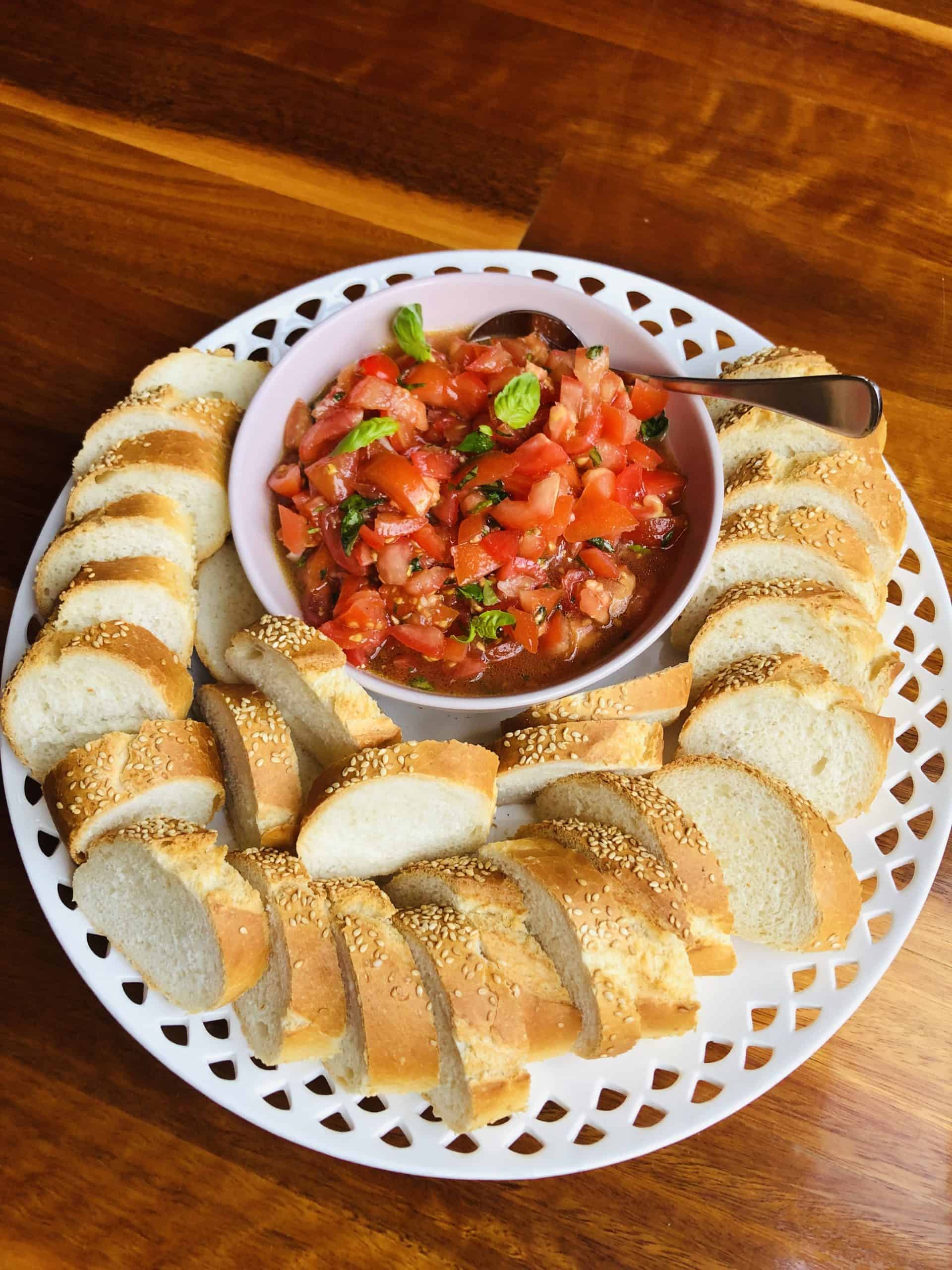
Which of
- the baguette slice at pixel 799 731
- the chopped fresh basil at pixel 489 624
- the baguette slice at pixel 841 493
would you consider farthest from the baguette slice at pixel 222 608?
the baguette slice at pixel 841 493

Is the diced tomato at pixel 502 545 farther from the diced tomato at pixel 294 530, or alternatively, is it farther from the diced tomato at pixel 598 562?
the diced tomato at pixel 294 530

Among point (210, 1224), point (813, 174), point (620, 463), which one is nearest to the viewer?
point (210, 1224)

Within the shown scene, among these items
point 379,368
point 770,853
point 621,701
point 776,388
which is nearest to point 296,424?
point 379,368

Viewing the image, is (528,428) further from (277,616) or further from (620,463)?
(277,616)

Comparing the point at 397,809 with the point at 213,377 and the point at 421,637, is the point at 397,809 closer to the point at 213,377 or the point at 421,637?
the point at 421,637

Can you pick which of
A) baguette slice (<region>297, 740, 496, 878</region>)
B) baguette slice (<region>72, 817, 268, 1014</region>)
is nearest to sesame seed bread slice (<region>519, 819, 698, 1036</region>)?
baguette slice (<region>297, 740, 496, 878</region>)

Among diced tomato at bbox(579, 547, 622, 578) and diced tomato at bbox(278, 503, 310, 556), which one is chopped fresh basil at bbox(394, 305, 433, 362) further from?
diced tomato at bbox(579, 547, 622, 578)

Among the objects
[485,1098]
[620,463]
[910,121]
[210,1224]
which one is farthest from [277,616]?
[910,121]
